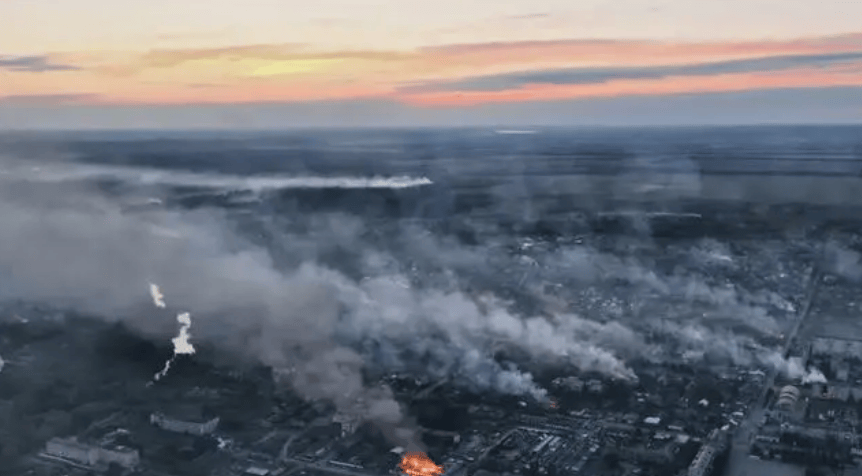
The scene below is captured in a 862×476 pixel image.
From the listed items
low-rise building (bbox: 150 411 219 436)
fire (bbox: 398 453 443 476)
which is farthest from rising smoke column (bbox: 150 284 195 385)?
fire (bbox: 398 453 443 476)

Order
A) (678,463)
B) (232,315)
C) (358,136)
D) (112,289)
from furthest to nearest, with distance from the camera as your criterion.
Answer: (358,136)
(112,289)
(232,315)
(678,463)

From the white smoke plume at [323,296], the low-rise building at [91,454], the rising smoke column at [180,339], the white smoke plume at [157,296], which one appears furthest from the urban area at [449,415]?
the white smoke plume at [157,296]

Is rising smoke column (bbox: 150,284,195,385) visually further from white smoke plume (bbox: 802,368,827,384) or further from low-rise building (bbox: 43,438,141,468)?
white smoke plume (bbox: 802,368,827,384)

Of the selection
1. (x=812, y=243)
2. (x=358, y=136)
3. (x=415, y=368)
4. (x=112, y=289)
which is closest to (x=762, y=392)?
(x=415, y=368)

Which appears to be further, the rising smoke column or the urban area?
the rising smoke column

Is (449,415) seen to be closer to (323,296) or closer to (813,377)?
(323,296)

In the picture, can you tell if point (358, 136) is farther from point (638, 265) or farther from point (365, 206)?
point (638, 265)
